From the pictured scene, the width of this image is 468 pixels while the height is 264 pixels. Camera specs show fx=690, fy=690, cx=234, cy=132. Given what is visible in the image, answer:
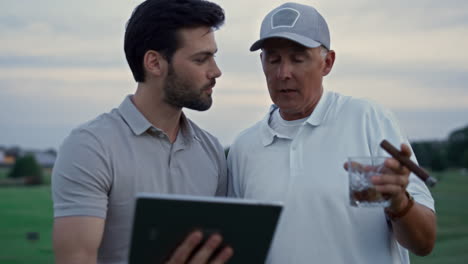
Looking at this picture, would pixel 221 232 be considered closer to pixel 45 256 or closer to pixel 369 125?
pixel 369 125

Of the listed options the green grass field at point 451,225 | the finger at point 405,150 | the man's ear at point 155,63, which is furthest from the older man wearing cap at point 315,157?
the green grass field at point 451,225

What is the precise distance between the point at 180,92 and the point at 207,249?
1194mm

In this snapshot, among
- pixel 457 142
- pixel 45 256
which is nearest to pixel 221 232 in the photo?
pixel 45 256

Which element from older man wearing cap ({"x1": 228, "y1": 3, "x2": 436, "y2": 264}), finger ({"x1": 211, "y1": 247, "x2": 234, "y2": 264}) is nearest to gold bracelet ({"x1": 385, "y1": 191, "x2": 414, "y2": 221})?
older man wearing cap ({"x1": 228, "y1": 3, "x2": 436, "y2": 264})

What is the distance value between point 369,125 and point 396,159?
0.85m

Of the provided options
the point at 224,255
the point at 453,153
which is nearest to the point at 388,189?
the point at 224,255

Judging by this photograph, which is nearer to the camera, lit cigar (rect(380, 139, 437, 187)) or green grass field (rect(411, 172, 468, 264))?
lit cigar (rect(380, 139, 437, 187))

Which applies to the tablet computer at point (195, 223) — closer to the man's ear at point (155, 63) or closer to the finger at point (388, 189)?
the finger at point (388, 189)

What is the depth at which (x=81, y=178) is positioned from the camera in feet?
11.5

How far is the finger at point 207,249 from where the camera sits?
2965mm

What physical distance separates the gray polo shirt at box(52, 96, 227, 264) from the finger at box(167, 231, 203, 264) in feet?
2.05

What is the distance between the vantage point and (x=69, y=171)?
11.6 ft

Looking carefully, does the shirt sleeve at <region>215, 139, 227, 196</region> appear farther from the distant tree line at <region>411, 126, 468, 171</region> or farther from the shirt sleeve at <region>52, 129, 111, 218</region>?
the distant tree line at <region>411, 126, 468, 171</region>

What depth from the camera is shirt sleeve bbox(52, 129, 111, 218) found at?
3.47 m
